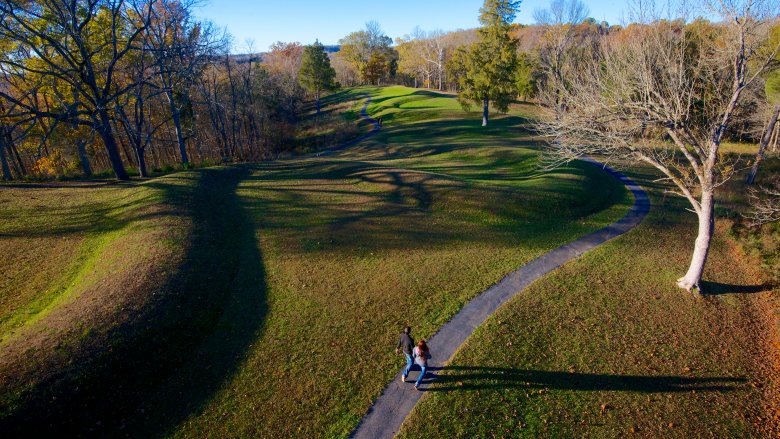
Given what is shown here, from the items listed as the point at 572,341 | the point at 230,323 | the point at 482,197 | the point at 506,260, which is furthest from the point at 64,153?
the point at 572,341

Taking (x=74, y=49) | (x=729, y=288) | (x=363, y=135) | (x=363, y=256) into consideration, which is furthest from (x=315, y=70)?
(x=729, y=288)

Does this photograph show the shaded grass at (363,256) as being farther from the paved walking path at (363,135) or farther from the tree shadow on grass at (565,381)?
the paved walking path at (363,135)

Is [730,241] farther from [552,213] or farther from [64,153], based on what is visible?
[64,153]

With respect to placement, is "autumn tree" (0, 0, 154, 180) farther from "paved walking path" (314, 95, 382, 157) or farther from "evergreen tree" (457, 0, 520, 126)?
"evergreen tree" (457, 0, 520, 126)

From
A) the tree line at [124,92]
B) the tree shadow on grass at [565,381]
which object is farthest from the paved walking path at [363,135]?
the tree shadow on grass at [565,381]

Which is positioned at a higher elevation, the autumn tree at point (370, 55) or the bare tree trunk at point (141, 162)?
the autumn tree at point (370, 55)

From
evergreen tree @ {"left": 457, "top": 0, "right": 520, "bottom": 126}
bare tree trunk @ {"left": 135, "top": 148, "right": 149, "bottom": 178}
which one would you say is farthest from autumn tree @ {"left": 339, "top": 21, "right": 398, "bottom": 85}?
bare tree trunk @ {"left": 135, "top": 148, "right": 149, "bottom": 178}
